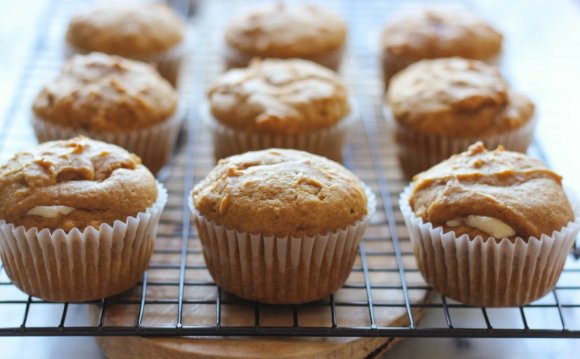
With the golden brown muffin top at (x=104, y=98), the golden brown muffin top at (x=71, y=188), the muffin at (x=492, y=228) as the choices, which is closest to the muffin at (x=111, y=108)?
Result: the golden brown muffin top at (x=104, y=98)

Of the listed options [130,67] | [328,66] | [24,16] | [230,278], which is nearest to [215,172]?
[230,278]

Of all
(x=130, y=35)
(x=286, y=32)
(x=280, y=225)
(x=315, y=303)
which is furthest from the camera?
(x=286, y=32)

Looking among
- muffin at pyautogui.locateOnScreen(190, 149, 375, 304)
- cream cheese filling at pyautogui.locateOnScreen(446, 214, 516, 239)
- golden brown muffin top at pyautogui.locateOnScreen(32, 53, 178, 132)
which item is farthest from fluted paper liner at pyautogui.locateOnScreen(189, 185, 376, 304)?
golden brown muffin top at pyautogui.locateOnScreen(32, 53, 178, 132)

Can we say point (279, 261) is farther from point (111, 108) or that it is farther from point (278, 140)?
point (111, 108)

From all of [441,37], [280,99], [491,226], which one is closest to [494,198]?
[491,226]

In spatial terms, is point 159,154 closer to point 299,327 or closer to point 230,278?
point 230,278

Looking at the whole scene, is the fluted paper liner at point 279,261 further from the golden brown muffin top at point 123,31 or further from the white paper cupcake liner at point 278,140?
the golden brown muffin top at point 123,31
